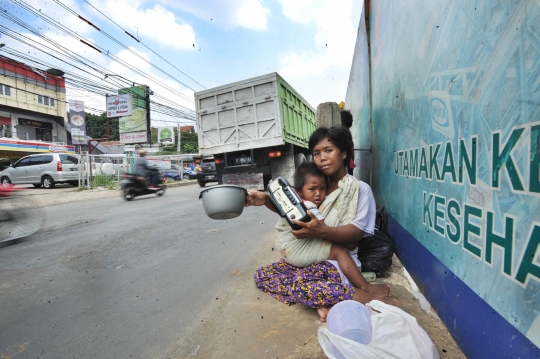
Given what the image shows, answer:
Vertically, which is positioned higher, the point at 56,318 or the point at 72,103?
the point at 72,103

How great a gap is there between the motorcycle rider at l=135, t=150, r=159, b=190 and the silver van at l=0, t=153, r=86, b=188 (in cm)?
537

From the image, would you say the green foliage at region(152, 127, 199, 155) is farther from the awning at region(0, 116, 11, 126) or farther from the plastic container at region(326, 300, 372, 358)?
the plastic container at region(326, 300, 372, 358)

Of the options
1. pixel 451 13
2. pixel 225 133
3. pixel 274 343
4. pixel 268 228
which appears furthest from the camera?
pixel 225 133

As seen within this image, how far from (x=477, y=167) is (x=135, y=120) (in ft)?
76.8

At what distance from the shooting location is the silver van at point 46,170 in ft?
40.1

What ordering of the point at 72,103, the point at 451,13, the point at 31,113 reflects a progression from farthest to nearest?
the point at 31,113 → the point at 72,103 → the point at 451,13

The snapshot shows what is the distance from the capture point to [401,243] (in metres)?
2.36

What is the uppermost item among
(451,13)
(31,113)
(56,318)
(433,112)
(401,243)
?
(31,113)

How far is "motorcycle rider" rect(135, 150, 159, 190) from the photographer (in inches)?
324

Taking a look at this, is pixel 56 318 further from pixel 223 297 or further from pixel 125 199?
pixel 125 199

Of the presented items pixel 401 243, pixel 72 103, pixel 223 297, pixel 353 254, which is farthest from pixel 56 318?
pixel 72 103

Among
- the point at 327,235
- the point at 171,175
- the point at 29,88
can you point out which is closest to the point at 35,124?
the point at 29,88

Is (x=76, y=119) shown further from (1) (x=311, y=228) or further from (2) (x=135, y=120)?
(1) (x=311, y=228)

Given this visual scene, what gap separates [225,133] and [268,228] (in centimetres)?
429
